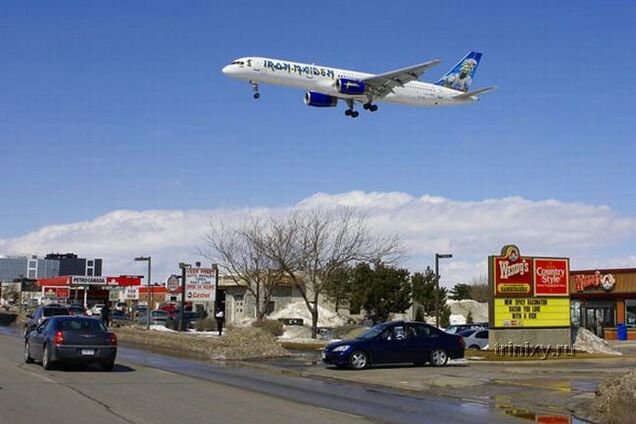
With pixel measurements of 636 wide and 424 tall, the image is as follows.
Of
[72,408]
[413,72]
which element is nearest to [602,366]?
[72,408]

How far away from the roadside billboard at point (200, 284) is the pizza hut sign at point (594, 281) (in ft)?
84.2

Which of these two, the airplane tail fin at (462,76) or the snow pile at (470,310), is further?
the snow pile at (470,310)

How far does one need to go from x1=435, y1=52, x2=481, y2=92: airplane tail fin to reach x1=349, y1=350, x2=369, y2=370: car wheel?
3052 centimetres

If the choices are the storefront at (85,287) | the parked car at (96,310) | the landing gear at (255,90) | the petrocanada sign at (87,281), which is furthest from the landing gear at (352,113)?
the petrocanada sign at (87,281)

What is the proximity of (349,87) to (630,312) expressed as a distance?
82.2 feet

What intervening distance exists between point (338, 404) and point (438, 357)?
9.46 meters

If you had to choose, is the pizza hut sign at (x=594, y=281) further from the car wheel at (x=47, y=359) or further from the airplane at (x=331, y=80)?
the car wheel at (x=47, y=359)

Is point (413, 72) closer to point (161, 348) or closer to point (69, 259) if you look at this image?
point (161, 348)

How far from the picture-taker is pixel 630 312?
5366 centimetres

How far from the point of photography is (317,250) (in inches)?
1991

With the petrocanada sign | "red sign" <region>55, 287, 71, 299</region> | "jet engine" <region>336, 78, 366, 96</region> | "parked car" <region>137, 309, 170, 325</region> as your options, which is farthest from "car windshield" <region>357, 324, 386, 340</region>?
"red sign" <region>55, 287, 71, 299</region>

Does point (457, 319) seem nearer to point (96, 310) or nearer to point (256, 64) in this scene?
point (96, 310)

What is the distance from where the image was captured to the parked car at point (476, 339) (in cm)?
3497

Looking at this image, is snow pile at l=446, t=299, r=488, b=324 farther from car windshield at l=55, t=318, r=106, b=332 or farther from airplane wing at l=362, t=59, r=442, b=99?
car windshield at l=55, t=318, r=106, b=332
